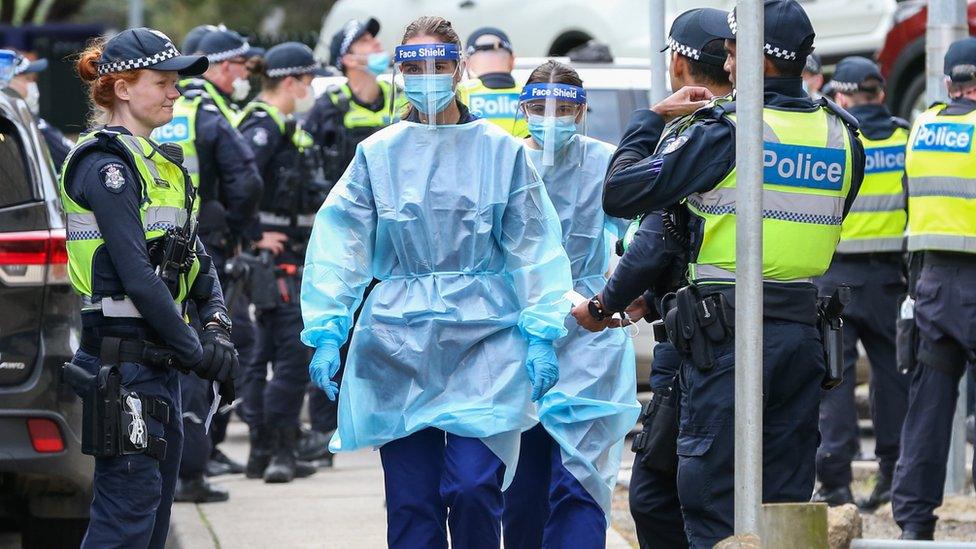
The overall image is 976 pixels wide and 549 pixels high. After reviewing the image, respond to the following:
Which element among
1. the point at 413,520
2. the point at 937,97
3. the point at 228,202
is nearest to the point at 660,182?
the point at 413,520

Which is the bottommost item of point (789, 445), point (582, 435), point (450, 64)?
point (582, 435)

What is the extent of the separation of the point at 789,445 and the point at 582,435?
1.11 meters

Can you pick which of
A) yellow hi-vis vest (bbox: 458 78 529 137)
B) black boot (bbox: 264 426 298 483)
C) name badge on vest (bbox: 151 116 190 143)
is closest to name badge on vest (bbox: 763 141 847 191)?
yellow hi-vis vest (bbox: 458 78 529 137)

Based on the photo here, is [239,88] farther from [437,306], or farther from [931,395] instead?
[437,306]

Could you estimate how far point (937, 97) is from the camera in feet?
25.4

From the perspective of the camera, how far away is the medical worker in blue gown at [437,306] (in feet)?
16.6

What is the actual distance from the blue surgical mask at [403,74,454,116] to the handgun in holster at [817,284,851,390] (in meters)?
1.26

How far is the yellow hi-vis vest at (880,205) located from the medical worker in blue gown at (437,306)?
11.0 feet

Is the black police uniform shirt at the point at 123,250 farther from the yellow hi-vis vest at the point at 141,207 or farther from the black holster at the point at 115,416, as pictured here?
the black holster at the point at 115,416

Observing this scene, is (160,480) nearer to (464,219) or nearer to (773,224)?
(464,219)

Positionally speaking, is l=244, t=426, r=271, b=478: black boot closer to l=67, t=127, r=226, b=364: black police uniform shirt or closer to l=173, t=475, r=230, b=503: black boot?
l=173, t=475, r=230, b=503: black boot

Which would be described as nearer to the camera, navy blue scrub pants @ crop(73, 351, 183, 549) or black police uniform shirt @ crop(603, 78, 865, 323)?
black police uniform shirt @ crop(603, 78, 865, 323)

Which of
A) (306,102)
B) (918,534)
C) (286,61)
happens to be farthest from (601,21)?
(918,534)

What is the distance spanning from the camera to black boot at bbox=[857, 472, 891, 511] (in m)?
8.14
